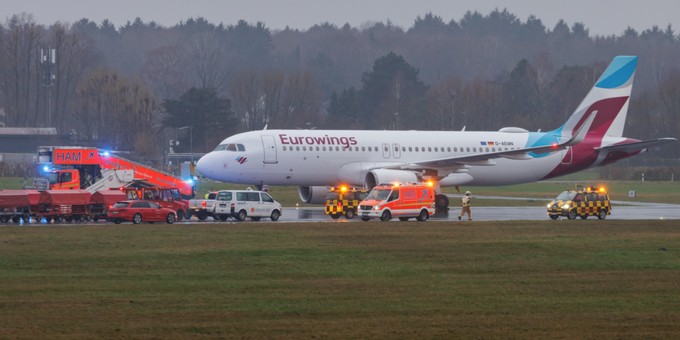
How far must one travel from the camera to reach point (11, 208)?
59.8 metres


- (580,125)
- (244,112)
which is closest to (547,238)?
(580,125)

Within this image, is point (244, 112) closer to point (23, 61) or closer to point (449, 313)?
point (23, 61)

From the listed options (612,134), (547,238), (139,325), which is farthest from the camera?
(612,134)

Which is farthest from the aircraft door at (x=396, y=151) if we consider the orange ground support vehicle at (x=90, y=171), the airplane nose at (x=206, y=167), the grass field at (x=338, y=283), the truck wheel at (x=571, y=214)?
the grass field at (x=338, y=283)

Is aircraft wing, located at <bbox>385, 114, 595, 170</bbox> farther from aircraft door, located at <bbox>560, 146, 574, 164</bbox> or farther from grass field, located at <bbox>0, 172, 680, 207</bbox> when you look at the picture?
grass field, located at <bbox>0, 172, 680, 207</bbox>

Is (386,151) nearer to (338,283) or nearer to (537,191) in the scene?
(338,283)

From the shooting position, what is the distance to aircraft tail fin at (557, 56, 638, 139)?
257 ft

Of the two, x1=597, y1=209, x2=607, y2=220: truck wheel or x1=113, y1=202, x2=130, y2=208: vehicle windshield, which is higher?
x1=113, y1=202, x2=130, y2=208: vehicle windshield

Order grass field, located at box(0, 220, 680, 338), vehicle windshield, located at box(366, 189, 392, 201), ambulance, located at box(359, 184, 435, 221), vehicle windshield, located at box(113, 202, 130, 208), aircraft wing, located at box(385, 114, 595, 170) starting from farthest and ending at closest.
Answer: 1. aircraft wing, located at box(385, 114, 595, 170)
2. vehicle windshield, located at box(366, 189, 392, 201)
3. ambulance, located at box(359, 184, 435, 221)
4. vehicle windshield, located at box(113, 202, 130, 208)
5. grass field, located at box(0, 220, 680, 338)

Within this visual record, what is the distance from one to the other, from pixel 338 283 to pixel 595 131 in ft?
153

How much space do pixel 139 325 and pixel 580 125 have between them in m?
55.9

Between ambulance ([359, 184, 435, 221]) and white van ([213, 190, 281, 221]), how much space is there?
15.0 feet

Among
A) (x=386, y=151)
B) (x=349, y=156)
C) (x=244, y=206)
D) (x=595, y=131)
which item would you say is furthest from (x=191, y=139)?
(x=244, y=206)

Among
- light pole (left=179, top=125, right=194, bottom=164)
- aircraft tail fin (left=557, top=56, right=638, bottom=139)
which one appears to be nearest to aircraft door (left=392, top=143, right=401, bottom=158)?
aircraft tail fin (left=557, top=56, right=638, bottom=139)
